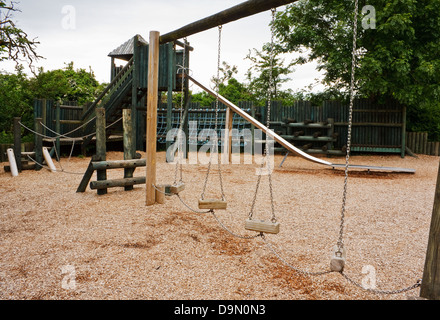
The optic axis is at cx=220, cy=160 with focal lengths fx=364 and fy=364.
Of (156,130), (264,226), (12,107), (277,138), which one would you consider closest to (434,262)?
(264,226)

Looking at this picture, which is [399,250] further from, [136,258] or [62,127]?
[62,127]

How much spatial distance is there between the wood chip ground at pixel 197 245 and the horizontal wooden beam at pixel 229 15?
268cm

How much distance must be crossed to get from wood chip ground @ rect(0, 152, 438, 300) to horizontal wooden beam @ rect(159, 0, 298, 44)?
2679 mm

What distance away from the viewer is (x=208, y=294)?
3186 millimetres

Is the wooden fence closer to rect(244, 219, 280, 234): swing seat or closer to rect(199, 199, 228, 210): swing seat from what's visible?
rect(199, 199, 228, 210): swing seat

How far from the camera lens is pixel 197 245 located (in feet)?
14.2

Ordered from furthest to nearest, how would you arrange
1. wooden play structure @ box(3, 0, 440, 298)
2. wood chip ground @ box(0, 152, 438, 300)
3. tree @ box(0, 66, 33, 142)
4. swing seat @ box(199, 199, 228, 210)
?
1. tree @ box(0, 66, 33, 142)
2. swing seat @ box(199, 199, 228, 210)
3. wood chip ground @ box(0, 152, 438, 300)
4. wooden play structure @ box(3, 0, 440, 298)

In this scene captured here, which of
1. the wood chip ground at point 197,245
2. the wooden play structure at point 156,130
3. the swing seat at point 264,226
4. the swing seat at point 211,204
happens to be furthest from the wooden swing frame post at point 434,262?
the swing seat at point 211,204

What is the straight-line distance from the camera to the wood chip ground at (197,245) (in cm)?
330

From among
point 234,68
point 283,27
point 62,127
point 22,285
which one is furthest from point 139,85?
point 234,68

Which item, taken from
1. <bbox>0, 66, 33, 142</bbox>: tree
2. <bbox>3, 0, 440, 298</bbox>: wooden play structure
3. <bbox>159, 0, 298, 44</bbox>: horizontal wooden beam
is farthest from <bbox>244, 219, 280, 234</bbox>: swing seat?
<bbox>0, 66, 33, 142</bbox>: tree

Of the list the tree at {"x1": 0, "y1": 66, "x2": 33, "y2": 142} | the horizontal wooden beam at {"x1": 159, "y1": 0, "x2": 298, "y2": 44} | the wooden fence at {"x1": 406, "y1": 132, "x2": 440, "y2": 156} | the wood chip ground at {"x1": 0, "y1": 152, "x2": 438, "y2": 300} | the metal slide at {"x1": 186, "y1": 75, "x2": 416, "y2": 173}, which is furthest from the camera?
the wooden fence at {"x1": 406, "y1": 132, "x2": 440, "y2": 156}

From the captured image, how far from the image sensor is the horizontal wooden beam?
395cm

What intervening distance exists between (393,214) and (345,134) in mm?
10226
